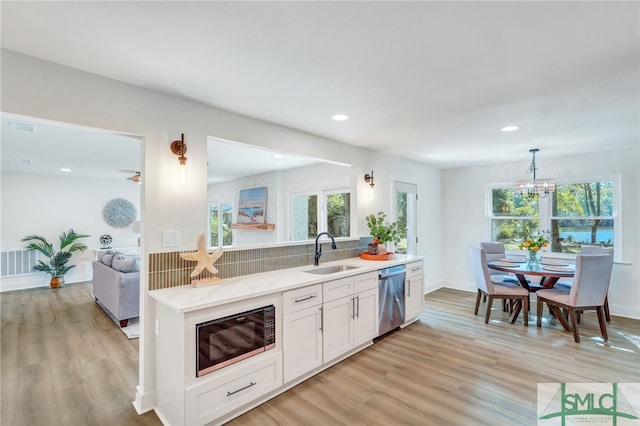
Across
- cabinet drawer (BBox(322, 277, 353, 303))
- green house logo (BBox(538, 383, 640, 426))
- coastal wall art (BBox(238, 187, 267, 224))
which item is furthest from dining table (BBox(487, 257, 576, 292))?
coastal wall art (BBox(238, 187, 267, 224))

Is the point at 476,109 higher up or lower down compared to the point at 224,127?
higher up

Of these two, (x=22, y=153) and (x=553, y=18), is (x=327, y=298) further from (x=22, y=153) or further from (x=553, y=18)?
(x=22, y=153)

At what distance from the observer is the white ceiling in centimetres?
142

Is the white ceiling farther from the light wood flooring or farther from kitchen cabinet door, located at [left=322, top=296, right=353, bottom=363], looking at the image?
the light wood flooring

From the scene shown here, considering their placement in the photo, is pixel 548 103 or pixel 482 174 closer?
pixel 548 103

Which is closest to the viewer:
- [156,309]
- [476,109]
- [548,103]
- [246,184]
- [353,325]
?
[156,309]

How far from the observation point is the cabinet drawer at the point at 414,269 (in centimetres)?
383

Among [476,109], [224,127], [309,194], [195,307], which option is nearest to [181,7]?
[224,127]

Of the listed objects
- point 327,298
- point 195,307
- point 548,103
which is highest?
point 548,103

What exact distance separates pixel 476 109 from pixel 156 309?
10.6 feet

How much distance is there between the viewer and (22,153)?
4367 mm

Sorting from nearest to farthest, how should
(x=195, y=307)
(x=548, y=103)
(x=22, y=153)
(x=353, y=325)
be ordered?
(x=195, y=307), (x=548, y=103), (x=353, y=325), (x=22, y=153)

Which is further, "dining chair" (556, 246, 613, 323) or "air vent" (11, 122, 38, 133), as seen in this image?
"dining chair" (556, 246, 613, 323)

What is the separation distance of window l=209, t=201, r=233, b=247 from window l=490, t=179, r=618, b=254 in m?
6.13
